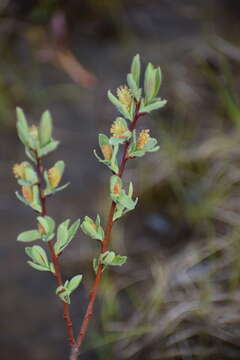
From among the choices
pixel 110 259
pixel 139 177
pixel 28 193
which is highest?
pixel 139 177

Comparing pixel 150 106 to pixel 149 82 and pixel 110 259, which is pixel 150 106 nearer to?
pixel 149 82

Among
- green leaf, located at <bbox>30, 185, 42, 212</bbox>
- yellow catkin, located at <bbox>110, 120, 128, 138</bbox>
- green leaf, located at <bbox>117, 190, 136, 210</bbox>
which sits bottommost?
green leaf, located at <bbox>117, 190, 136, 210</bbox>

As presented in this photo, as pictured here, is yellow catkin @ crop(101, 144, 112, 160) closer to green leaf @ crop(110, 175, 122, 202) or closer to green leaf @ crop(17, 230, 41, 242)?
green leaf @ crop(110, 175, 122, 202)

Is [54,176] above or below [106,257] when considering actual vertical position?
above

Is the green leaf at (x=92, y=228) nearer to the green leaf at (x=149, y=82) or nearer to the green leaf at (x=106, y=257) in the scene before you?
the green leaf at (x=106, y=257)

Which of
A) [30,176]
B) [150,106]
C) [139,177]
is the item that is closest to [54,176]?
[30,176]

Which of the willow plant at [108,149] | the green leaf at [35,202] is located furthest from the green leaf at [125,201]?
the green leaf at [35,202]

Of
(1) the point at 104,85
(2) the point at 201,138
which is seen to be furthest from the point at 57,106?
(2) the point at 201,138

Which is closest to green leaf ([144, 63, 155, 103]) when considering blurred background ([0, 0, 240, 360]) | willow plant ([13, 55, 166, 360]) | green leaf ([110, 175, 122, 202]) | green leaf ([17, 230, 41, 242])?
willow plant ([13, 55, 166, 360])

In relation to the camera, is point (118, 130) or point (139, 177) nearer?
point (118, 130)
